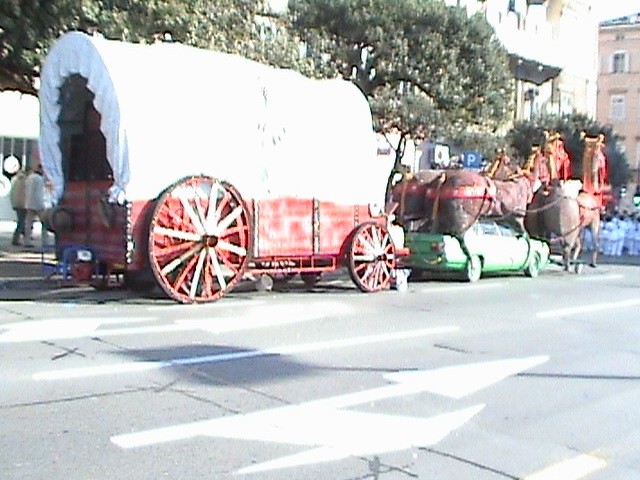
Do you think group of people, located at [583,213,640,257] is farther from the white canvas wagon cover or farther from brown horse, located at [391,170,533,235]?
the white canvas wagon cover

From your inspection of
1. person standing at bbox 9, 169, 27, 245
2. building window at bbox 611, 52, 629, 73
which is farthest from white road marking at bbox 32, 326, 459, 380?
building window at bbox 611, 52, 629, 73

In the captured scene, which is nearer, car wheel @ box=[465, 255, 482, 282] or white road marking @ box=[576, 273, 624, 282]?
car wheel @ box=[465, 255, 482, 282]

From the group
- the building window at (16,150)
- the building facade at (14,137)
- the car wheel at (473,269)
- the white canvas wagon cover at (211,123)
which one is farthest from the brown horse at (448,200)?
the building window at (16,150)

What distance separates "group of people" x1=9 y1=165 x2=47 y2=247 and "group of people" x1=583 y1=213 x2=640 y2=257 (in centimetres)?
1746

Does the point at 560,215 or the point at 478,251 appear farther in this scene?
the point at 560,215

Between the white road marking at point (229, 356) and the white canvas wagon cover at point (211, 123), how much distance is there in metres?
3.63

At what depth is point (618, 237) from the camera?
32.9m

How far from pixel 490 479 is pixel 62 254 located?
9109 millimetres

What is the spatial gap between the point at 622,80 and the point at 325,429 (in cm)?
7060

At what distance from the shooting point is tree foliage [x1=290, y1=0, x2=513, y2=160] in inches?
934

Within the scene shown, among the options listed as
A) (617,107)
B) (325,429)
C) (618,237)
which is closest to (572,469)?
(325,429)

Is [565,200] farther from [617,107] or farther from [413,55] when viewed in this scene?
[617,107]

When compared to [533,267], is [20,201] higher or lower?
higher

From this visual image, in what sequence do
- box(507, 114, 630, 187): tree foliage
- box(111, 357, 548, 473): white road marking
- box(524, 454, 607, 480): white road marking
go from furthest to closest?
box(507, 114, 630, 187): tree foliage, box(111, 357, 548, 473): white road marking, box(524, 454, 607, 480): white road marking
